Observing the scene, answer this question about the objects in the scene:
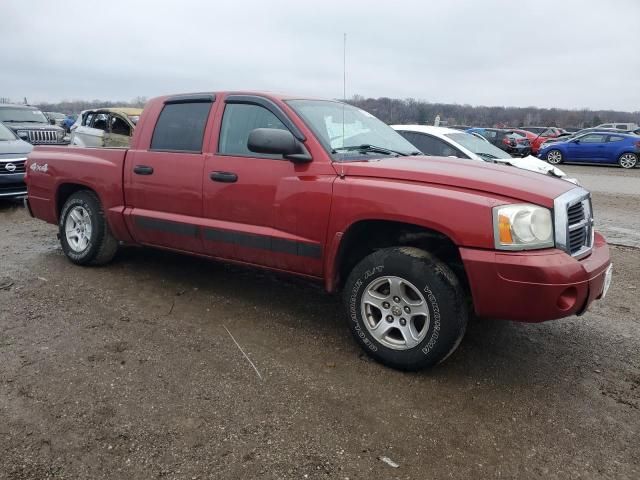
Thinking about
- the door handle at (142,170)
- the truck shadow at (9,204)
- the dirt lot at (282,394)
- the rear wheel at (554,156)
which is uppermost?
the door handle at (142,170)

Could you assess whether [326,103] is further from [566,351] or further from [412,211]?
[566,351]

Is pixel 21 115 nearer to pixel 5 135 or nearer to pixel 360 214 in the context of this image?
pixel 5 135

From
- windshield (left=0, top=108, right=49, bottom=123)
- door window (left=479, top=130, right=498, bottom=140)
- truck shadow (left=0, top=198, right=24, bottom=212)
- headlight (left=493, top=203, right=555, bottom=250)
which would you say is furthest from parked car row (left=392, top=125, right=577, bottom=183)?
door window (left=479, top=130, right=498, bottom=140)

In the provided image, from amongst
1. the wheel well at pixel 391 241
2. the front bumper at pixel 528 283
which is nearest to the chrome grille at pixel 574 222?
the front bumper at pixel 528 283

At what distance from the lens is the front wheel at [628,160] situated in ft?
65.2

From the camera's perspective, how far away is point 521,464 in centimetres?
244

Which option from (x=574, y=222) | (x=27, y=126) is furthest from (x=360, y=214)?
(x=27, y=126)

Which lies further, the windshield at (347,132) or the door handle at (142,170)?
the door handle at (142,170)

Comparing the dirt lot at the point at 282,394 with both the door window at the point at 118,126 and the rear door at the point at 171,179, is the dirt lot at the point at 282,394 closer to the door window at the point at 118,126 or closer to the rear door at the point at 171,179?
the rear door at the point at 171,179

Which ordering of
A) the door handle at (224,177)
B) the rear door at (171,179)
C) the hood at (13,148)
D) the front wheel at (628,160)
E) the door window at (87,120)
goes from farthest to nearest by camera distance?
the front wheel at (628,160), the door window at (87,120), the hood at (13,148), the rear door at (171,179), the door handle at (224,177)

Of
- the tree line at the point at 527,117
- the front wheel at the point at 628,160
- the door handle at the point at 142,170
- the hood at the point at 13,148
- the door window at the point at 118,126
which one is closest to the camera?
the door handle at the point at 142,170

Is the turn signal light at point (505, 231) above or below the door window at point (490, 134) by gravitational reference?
below

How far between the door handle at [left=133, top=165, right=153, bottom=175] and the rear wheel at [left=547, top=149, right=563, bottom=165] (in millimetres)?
20619

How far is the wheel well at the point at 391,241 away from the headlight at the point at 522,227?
1.35 feet
